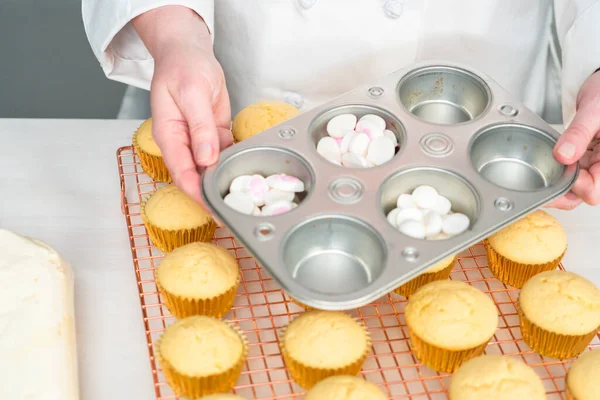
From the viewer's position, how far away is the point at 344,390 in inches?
54.2

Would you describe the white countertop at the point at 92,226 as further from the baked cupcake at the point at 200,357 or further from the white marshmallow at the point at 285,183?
the white marshmallow at the point at 285,183

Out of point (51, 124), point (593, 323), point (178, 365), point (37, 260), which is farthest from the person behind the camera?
point (51, 124)

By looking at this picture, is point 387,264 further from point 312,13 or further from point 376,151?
point 312,13

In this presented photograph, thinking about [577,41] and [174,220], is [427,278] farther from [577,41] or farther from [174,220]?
[577,41]

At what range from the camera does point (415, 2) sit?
2016 millimetres

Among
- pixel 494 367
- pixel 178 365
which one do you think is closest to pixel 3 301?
pixel 178 365

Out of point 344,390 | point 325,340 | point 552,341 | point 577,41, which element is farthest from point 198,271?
point 577,41

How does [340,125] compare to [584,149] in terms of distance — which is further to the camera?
[340,125]

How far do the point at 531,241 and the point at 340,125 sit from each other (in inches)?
20.4

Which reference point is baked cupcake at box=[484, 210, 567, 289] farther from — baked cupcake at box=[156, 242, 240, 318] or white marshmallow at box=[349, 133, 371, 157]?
baked cupcake at box=[156, 242, 240, 318]

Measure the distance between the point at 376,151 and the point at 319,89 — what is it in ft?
1.81

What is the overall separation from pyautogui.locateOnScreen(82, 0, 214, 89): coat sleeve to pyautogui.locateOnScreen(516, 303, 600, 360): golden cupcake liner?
3.54ft

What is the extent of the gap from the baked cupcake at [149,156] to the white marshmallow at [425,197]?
0.67 meters

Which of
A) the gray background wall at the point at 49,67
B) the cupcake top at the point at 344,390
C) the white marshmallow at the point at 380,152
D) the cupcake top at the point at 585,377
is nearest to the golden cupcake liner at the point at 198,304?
the cupcake top at the point at 344,390
